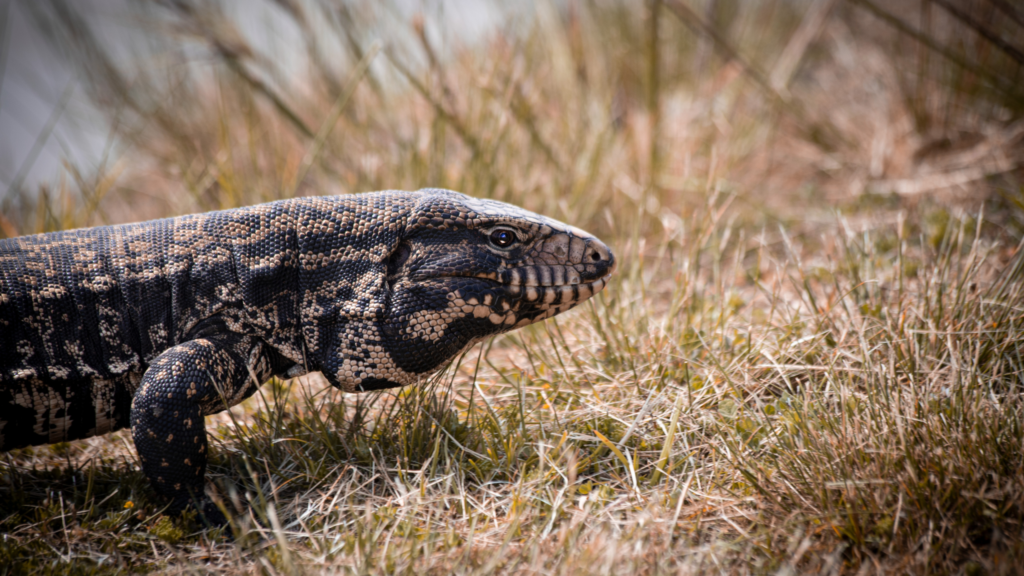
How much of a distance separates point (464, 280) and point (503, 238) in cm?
29

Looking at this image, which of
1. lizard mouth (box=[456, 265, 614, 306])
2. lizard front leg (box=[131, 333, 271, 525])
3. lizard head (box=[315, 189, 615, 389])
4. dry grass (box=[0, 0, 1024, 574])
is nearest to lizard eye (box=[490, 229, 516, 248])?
lizard head (box=[315, 189, 615, 389])

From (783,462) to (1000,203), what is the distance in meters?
3.96

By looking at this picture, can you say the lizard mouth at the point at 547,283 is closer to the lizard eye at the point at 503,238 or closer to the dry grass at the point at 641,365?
the lizard eye at the point at 503,238

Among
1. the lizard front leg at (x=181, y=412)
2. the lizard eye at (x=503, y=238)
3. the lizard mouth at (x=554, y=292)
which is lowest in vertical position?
the lizard front leg at (x=181, y=412)

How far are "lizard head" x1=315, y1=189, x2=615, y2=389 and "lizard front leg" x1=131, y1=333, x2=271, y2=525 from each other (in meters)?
0.59

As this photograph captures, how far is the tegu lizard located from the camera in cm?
304

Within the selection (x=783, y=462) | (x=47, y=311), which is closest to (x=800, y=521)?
(x=783, y=462)

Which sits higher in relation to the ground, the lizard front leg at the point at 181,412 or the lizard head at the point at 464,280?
the lizard head at the point at 464,280

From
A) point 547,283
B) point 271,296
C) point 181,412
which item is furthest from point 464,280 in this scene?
point 181,412

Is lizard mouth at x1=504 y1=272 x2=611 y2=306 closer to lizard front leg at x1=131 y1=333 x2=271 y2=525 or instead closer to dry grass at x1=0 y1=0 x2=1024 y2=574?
dry grass at x1=0 y1=0 x2=1024 y2=574

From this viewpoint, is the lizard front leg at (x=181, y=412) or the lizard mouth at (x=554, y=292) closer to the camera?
the lizard front leg at (x=181, y=412)

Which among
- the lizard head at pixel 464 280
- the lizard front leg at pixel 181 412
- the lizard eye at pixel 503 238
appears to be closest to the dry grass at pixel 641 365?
the lizard front leg at pixel 181 412

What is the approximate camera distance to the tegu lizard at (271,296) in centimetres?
304

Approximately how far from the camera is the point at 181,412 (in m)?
2.79
